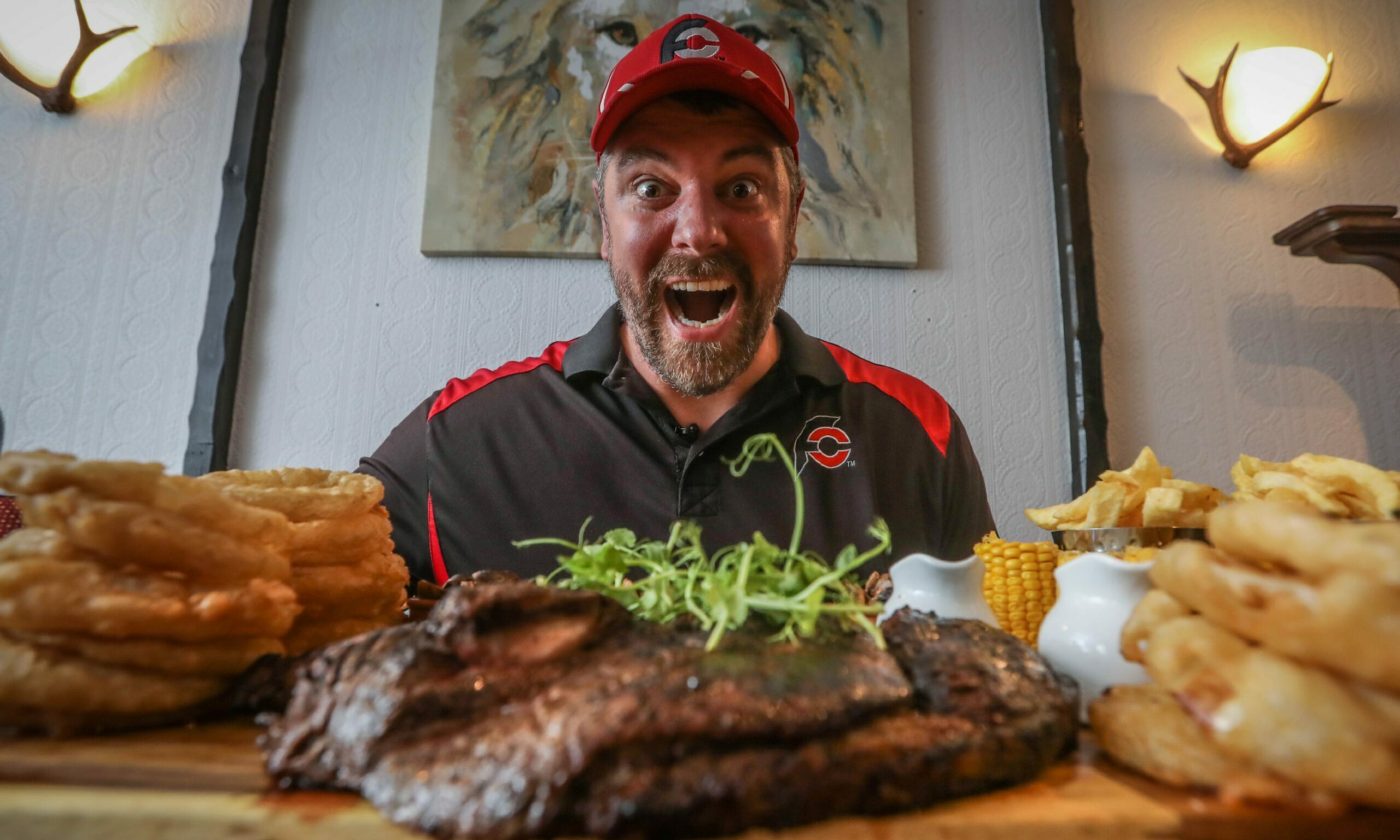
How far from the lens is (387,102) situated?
3182mm

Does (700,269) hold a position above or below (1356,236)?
Result: below

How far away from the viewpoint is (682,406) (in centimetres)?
248

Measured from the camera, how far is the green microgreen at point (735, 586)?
0.82 metres

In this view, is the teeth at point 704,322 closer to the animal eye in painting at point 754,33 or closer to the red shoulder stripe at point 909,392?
the red shoulder stripe at point 909,392

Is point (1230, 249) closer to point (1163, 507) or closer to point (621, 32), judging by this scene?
point (1163, 507)

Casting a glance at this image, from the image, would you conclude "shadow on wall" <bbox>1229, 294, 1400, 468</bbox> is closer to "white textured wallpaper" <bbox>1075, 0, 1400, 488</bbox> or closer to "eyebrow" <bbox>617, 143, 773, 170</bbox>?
"white textured wallpaper" <bbox>1075, 0, 1400, 488</bbox>

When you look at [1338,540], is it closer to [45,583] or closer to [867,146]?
[45,583]

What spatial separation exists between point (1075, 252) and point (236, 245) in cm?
357

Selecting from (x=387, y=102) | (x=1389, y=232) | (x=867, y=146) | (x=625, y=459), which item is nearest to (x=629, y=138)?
(x=625, y=459)

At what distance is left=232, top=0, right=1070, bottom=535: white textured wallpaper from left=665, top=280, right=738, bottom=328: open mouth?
0.76m

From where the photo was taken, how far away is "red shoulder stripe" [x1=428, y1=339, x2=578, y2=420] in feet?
8.38

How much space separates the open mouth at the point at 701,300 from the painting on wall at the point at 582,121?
0.81 m

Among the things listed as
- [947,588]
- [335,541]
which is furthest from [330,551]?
[947,588]

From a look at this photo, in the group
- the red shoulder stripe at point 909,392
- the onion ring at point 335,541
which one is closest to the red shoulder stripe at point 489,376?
the red shoulder stripe at point 909,392
